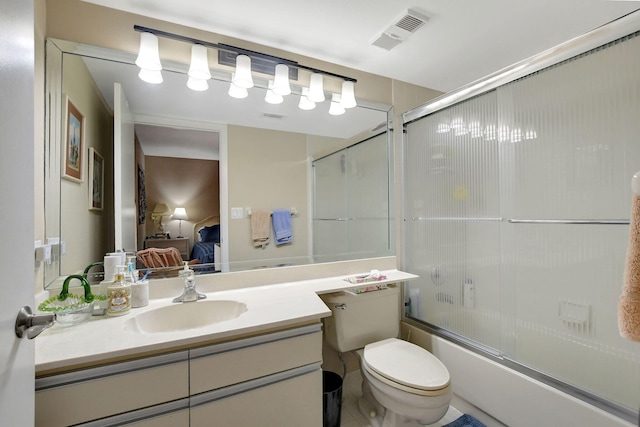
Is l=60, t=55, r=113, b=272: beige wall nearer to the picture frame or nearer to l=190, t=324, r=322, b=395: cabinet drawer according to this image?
the picture frame

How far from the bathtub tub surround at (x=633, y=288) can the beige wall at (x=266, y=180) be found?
1488 mm

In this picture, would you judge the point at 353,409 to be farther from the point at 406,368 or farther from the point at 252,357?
the point at 252,357

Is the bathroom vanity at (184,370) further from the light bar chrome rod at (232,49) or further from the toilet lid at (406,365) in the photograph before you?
the light bar chrome rod at (232,49)

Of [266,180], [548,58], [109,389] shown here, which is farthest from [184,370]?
[548,58]

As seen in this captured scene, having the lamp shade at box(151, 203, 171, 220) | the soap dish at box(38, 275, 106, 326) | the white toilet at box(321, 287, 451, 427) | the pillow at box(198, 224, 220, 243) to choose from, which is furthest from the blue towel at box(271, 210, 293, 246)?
the soap dish at box(38, 275, 106, 326)

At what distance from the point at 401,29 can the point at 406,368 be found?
183cm

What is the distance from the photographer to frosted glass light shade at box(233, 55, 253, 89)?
5.25ft

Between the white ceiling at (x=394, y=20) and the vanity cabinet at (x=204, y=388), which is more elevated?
the white ceiling at (x=394, y=20)

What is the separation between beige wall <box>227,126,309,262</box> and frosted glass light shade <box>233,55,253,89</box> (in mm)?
256

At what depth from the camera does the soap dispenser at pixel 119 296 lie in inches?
46.5

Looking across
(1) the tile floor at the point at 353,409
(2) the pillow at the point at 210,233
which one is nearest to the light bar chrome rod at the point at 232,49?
(2) the pillow at the point at 210,233

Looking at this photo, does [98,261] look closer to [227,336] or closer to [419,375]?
[227,336]

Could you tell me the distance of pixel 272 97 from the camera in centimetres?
177

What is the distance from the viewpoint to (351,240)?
6.93 feet
